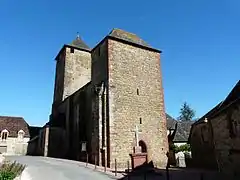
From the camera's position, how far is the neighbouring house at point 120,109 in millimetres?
17750

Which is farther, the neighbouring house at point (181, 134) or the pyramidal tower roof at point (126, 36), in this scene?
the neighbouring house at point (181, 134)

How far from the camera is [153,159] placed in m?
19.2

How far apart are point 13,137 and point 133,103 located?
24.1 metres

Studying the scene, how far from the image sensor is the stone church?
17.7 metres

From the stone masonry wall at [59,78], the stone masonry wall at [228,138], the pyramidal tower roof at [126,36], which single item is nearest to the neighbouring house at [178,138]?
the stone masonry wall at [228,138]

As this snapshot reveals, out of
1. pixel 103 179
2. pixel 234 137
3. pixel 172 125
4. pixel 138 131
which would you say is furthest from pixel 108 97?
pixel 172 125

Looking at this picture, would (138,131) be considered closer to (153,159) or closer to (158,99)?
(153,159)

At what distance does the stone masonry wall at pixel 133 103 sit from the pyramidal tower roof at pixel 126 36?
794 mm

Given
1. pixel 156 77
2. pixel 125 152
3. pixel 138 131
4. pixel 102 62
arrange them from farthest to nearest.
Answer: pixel 156 77 → pixel 102 62 → pixel 138 131 → pixel 125 152

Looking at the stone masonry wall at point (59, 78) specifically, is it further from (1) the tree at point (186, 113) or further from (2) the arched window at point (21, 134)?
(1) the tree at point (186, 113)

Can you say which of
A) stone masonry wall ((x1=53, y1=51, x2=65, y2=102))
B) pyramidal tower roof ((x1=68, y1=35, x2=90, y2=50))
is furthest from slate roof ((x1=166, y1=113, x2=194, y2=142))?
pyramidal tower roof ((x1=68, y1=35, x2=90, y2=50))

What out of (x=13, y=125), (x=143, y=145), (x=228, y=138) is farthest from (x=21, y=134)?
(x=228, y=138)

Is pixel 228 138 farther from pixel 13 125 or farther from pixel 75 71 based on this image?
pixel 13 125

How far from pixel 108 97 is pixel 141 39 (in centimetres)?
840
